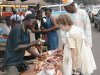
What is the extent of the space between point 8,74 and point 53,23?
464 cm

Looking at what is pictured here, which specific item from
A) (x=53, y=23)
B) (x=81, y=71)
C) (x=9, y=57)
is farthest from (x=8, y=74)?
(x=53, y=23)

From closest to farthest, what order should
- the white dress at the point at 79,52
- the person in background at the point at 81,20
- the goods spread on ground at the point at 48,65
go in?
the white dress at the point at 79,52 → the goods spread on ground at the point at 48,65 → the person in background at the point at 81,20

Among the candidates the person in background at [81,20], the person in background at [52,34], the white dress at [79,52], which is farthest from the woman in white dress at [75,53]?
the person in background at [52,34]

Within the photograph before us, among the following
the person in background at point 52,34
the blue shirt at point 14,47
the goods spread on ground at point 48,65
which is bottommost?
the person in background at point 52,34

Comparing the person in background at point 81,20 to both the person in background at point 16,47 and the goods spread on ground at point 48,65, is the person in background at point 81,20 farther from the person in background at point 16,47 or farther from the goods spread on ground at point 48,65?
the person in background at point 16,47

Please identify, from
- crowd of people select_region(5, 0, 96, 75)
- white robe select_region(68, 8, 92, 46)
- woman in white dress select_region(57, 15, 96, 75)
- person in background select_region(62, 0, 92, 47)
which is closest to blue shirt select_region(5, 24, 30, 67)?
crowd of people select_region(5, 0, 96, 75)

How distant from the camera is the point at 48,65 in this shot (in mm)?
6195

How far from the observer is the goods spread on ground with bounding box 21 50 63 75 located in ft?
19.7

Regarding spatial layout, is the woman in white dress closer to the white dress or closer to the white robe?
the white dress

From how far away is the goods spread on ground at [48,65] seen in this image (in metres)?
6.02

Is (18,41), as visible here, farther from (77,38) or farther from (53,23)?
(53,23)

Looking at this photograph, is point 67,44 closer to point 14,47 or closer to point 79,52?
point 79,52

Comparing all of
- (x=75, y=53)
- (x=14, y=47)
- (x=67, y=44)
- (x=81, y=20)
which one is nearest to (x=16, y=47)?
(x=14, y=47)

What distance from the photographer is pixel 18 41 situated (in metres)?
6.19
